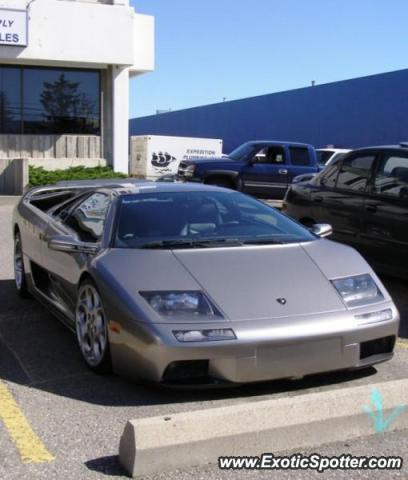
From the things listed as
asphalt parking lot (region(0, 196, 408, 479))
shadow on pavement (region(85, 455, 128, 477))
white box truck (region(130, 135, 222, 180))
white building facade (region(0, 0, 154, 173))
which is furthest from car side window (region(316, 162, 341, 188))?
white box truck (region(130, 135, 222, 180))

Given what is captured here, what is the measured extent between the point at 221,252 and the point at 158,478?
1.85m

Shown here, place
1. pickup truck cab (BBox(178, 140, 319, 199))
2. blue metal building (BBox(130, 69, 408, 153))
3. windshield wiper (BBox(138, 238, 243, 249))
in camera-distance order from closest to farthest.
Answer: windshield wiper (BBox(138, 238, 243, 249)), pickup truck cab (BBox(178, 140, 319, 199)), blue metal building (BBox(130, 69, 408, 153))

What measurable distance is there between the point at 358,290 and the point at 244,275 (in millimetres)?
771

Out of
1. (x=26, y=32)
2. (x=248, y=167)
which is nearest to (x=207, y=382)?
(x=248, y=167)

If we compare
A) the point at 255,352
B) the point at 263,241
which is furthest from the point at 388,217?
the point at 255,352

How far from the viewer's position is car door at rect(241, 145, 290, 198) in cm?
1775

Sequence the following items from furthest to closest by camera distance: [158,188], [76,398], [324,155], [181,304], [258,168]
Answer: [324,155] → [258,168] → [158,188] → [76,398] → [181,304]

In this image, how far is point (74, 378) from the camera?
15.7ft

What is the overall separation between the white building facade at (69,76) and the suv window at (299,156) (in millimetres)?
4748

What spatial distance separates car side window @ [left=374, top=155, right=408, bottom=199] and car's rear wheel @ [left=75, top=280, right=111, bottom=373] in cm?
386

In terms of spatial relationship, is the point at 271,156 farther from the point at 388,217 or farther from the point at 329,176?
the point at 388,217

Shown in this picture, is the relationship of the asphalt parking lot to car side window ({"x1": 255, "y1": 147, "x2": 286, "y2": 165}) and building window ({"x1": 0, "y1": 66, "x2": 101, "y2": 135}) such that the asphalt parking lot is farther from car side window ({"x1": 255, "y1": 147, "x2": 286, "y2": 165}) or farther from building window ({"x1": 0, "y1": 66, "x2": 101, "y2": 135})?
building window ({"x1": 0, "y1": 66, "x2": 101, "y2": 135})

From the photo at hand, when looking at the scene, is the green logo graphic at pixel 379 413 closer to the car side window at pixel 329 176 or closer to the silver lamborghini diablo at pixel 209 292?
the silver lamborghini diablo at pixel 209 292

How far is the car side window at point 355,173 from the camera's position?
7941 mm
